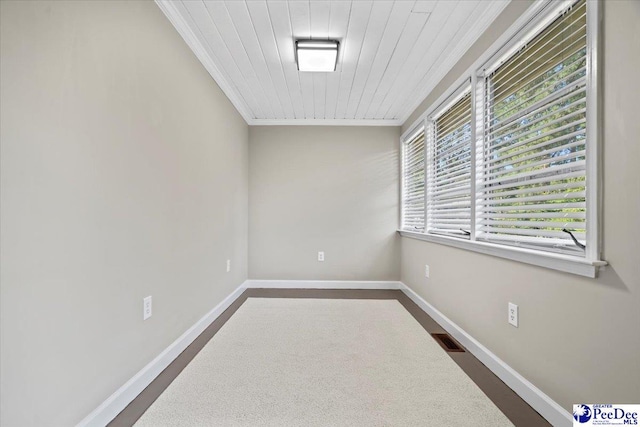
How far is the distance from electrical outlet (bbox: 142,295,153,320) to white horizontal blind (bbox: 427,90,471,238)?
2238mm

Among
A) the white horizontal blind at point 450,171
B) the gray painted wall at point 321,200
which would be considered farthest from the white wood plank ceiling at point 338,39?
the gray painted wall at point 321,200

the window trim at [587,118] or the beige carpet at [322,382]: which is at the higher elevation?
the window trim at [587,118]

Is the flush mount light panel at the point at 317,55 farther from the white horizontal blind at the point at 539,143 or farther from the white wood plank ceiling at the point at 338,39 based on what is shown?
the white horizontal blind at the point at 539,143

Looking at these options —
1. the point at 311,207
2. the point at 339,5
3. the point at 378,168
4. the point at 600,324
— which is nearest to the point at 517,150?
the point at 600,324

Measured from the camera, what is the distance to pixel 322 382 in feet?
5.86

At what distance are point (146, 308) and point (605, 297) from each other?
219cm

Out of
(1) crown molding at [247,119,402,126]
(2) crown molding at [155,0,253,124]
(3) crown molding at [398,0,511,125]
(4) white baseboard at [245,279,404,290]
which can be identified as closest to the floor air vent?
(4) white baseboard at [245,279,404,290]

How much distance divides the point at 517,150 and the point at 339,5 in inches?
54.8

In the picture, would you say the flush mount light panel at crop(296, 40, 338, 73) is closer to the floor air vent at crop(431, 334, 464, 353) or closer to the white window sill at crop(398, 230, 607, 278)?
the white window sill at crop(398, 230, 607, 278)

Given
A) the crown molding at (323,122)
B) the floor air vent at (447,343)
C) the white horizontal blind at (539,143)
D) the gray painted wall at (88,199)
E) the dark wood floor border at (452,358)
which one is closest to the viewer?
the gray painted wall at (88,199)

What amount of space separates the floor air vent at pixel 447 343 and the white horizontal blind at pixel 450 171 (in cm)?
83

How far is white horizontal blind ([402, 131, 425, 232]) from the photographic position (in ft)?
11.4

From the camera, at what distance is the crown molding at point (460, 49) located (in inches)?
74.7

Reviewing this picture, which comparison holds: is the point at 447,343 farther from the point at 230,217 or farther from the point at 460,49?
the point at 230,217
